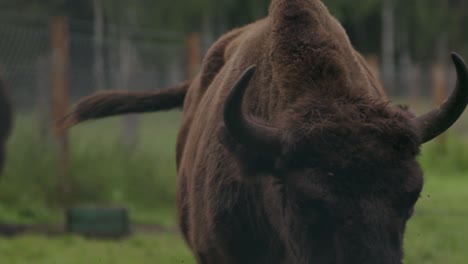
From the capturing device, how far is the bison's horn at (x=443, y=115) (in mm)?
4445

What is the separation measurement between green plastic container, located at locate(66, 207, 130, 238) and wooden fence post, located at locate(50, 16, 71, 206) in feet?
4.30

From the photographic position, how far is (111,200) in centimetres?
1205

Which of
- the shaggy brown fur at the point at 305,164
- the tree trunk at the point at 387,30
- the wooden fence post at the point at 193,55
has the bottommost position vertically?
the tree trunk at the point at 387,30

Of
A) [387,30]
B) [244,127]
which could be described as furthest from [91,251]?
[387,30]

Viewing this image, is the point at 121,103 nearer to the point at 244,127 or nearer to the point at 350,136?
the point at 244,127

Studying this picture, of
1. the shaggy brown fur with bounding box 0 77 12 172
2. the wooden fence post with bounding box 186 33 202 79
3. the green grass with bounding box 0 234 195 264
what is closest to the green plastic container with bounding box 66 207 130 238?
the green grass with bounding box 0 234 195 264

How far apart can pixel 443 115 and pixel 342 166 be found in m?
0.62

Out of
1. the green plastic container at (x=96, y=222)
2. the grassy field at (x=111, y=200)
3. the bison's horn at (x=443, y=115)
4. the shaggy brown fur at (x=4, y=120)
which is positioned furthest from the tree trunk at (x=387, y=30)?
the bison's horn at (x=443, y=115)

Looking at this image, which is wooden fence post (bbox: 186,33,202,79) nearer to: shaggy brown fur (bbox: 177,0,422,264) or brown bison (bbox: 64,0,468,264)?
shaggy brown fur (bbox: 177,0,422,264)

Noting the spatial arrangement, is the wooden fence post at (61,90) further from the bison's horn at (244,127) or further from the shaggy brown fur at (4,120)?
the bison's horn at (244,127)

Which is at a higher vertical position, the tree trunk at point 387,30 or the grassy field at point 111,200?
the grassy field at point 111,200

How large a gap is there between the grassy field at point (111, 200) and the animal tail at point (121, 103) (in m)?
1.85

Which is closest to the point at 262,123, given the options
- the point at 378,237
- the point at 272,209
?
the point at 272,209

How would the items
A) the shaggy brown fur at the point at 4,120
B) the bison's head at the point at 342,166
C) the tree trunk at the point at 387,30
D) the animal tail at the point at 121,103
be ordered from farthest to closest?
the tree trunk at the point at 387,30
the shaggy brown fur at the point at 4,120
the animal tail at the point at 121,103
the bison's head at the point at 342,166
